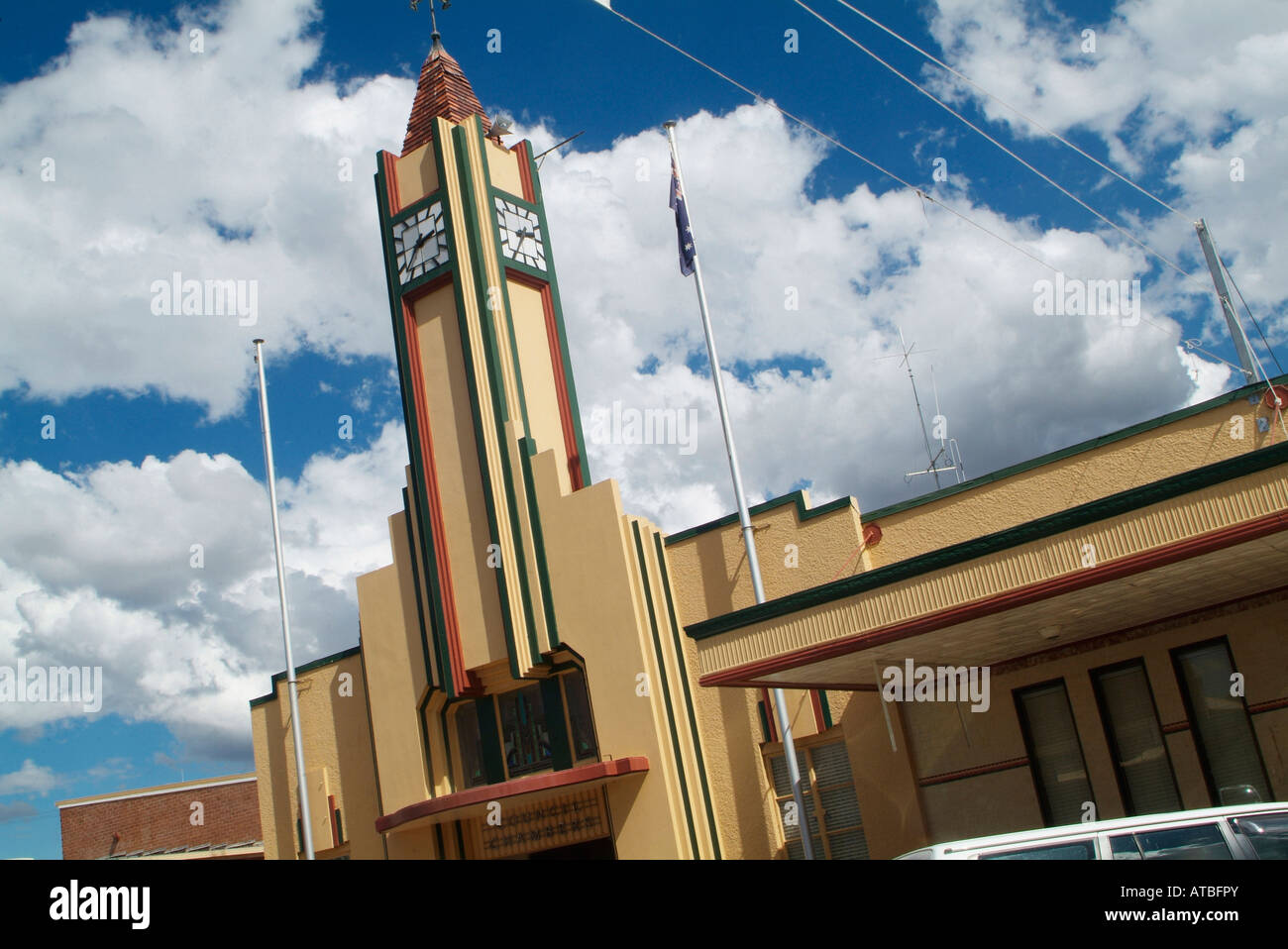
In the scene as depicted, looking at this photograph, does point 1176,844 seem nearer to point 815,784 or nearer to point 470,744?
point 815,784

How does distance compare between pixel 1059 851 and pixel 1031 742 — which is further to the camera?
pixel 1031 742

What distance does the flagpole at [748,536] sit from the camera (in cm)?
1841

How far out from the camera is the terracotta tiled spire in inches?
1014

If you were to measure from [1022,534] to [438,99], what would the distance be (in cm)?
1899

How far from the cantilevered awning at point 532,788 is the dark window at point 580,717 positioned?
73 cm

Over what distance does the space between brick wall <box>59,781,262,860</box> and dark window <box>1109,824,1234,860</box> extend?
119 ft

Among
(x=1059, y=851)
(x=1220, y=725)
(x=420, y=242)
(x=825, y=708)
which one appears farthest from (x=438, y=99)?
(x=1059, y=851)

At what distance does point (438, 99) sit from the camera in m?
26.1

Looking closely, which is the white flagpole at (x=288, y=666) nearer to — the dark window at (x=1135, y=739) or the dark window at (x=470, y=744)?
the dark window at (x=470, y=744)

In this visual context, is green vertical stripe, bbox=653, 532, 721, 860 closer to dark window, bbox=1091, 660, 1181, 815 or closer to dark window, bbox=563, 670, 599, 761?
dark window, bbox=563, 670, 599, 761
